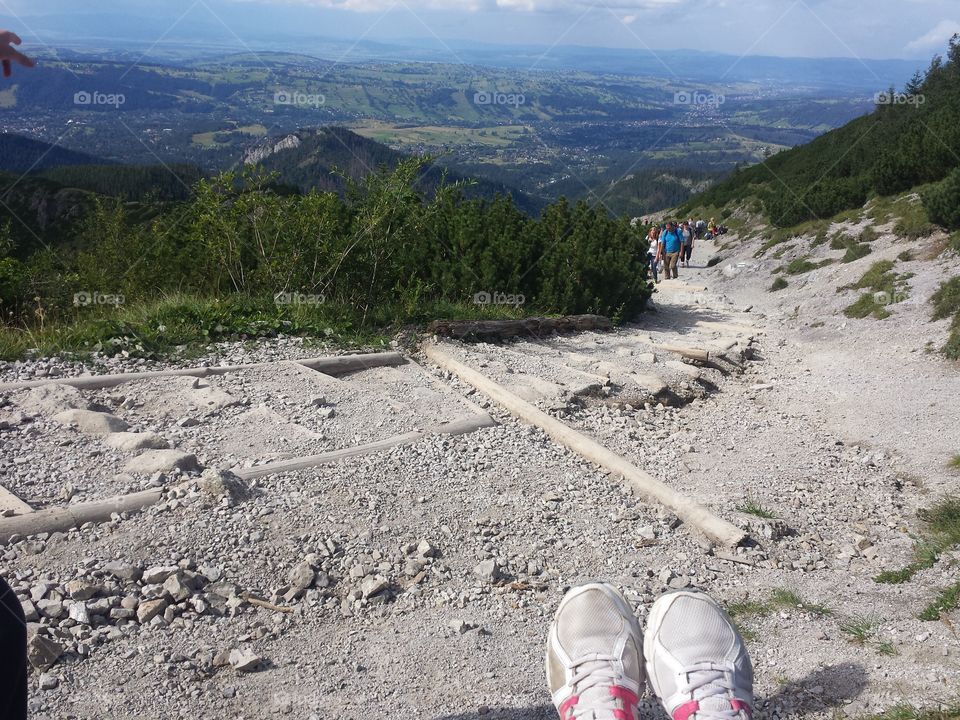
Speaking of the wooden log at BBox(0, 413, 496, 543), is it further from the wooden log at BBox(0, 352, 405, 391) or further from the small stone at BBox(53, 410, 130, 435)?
the wooden log at BBox(0, 352, 405, 391)

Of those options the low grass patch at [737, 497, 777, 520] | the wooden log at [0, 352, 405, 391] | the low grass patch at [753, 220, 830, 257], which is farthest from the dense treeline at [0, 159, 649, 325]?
the low grass patch at [753, 220, 830, 257]

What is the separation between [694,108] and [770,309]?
186 meters

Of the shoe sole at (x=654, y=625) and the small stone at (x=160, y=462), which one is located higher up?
the shoe sole at (x=654, y=625)

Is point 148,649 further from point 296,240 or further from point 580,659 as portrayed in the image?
point 296,240

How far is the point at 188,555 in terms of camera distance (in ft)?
13.5

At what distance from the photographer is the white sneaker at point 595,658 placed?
103 inches

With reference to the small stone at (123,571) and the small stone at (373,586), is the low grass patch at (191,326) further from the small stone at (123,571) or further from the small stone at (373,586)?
the small stone at (373,586)

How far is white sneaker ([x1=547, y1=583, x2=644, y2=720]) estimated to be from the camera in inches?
103

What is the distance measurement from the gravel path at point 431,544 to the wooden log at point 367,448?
9cm

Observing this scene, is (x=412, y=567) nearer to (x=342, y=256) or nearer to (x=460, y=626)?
(x=460, y=626)

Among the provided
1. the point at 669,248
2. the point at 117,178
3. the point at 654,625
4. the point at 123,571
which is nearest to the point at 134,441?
the point at 123,571

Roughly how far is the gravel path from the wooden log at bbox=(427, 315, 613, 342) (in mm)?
1103

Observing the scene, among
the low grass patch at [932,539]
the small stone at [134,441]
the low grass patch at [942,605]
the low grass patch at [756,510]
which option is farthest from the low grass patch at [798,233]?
the small stone at [134,441]

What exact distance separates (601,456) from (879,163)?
2171 cm
